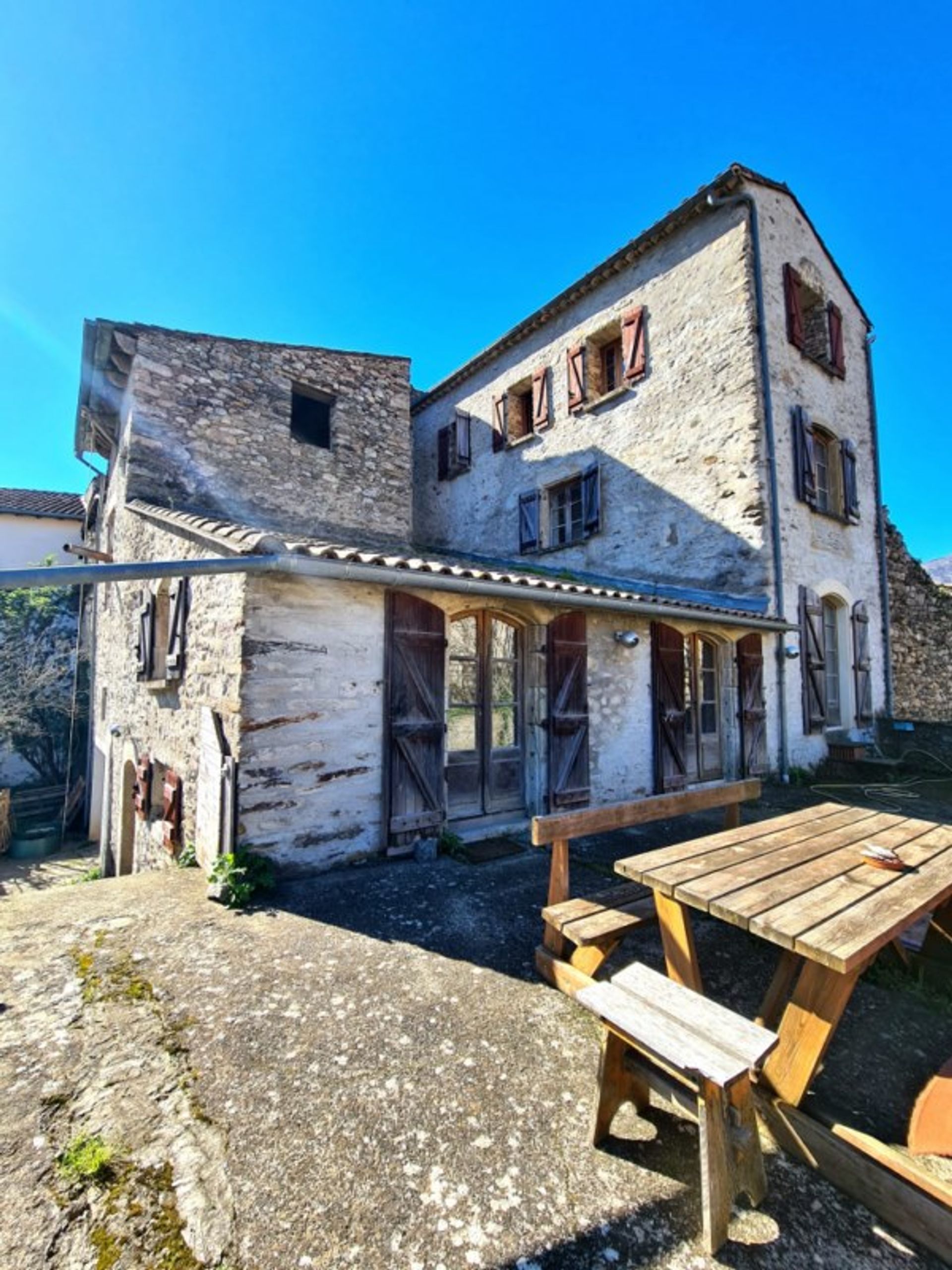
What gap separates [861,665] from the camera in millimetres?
9570

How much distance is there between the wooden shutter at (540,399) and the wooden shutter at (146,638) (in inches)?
315

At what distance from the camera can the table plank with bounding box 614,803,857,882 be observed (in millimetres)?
2422

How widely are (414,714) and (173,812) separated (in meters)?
2.86

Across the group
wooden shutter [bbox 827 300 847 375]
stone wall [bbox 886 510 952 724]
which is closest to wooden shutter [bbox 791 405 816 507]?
wooden shutter [bbox 827 300 847 375]

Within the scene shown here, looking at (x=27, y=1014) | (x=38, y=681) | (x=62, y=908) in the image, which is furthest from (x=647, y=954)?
(x=38, y=681)

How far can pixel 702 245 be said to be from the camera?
9.02 m

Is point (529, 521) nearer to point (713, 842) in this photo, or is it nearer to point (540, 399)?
point (540, 399)

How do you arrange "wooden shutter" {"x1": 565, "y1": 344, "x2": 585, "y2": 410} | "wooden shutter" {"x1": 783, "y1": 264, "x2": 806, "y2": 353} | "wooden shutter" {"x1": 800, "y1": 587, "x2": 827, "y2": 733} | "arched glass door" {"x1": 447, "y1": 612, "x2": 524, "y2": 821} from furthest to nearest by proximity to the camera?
"wooden shutter" {"x1": 565, "y1": 344, "x2": 585, "y2": 410} → "wooden shutter" {"x1": 783, "y1": 264, "x2": 806, "y2": 353} → "wooden shutter" {"x1": 800, "y1": 587, "x2": 827, "y2": 733} → "arched glass door" {"x1": 447, "y1": 612, "x2": 524, "y2": 821}

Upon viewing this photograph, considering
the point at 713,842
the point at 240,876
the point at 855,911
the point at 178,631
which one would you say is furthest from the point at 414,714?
the point at 855,911

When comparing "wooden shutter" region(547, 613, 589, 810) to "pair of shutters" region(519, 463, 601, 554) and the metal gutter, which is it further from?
"pair of shutters" region(519, 463, 601, 554)

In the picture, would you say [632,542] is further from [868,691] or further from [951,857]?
[951,857]

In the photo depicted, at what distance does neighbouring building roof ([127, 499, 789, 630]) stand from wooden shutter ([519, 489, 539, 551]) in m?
3.04

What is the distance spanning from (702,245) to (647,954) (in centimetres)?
1046

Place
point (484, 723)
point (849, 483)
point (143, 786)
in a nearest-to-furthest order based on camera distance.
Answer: point (484, 723)
point (143, 786)
point (849, 483)
